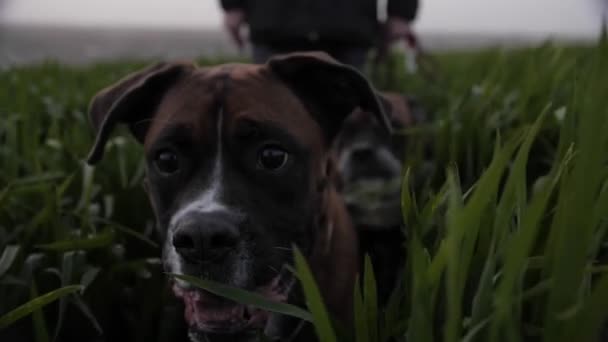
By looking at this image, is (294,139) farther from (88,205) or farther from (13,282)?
(13,282)

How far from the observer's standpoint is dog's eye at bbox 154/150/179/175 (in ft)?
5.95

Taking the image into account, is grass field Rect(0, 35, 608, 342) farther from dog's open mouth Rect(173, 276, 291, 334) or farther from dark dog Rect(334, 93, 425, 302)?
dark dog Rect(334, 93, 425, 302)

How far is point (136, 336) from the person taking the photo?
1784mm

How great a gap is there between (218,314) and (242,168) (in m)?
0.43

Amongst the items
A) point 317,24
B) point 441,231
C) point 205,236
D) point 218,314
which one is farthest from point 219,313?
point 317,24

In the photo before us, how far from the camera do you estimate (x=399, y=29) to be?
12.6 ft

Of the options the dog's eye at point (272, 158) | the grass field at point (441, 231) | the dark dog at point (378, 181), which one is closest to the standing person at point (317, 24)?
the dark dog at point (378, 181)

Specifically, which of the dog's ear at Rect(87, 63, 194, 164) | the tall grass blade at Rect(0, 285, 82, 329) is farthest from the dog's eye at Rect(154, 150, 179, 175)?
the tall grass blade at Rect(0, 285, 82, 329)

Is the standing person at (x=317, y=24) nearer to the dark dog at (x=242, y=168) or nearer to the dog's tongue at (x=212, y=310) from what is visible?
the dark dog at (x=242, y=168)

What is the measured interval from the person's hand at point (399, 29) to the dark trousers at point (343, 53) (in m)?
0.21

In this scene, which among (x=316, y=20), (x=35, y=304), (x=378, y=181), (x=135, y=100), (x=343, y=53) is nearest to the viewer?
(x=35, y=304)

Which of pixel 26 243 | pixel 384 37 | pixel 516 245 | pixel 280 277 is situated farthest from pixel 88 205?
pixel 384 37

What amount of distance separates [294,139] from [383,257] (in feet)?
3.06

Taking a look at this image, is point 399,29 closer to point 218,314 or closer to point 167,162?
point 167,162
